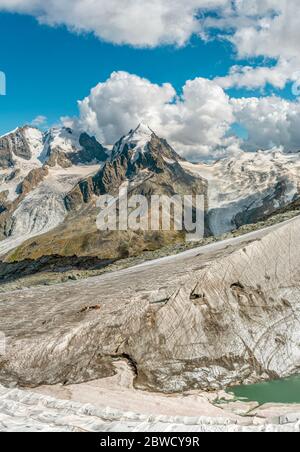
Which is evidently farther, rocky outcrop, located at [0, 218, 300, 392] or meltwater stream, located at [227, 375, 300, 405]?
rocky outcrop, located at [0, 218, 300, 392]

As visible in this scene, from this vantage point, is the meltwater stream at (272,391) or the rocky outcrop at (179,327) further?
the rocky outcrop at (179,327)

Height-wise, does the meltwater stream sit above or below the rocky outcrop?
below

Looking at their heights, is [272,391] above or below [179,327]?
below

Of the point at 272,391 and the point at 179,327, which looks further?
the point at 179,327

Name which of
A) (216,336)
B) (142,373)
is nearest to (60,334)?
(142,373)

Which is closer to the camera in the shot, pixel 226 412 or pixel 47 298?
pixel 226 412

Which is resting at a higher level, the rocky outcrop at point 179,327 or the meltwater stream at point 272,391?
the rocky outcrop at point 179,327
